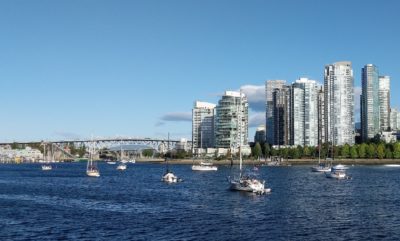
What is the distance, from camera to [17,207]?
2867 inches

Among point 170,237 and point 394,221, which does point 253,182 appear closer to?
point 394,221

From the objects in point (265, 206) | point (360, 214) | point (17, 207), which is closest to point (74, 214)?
point (17, 207)

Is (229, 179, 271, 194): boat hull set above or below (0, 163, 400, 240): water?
above

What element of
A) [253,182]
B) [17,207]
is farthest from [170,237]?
[253,182]

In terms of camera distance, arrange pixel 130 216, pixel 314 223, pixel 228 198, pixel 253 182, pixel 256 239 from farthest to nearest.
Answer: pixel 253 182 → pixel 228 198 → pixel 130 216 → pixel 314 223 → pixel 256 239

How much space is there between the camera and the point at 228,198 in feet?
274

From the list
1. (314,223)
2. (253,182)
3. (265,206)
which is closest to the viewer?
(314,223)

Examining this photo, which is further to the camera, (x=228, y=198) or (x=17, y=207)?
(x=228, y=198)

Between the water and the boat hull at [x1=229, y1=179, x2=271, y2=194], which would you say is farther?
the boat hull at [x1=229, y1=179, x2=271, y2=194]

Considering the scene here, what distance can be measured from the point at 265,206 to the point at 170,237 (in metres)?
26.4

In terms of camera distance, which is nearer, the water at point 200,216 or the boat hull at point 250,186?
the water at point 200,216

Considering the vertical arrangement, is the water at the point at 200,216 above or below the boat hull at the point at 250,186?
below

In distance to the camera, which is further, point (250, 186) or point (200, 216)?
point (250, 186)

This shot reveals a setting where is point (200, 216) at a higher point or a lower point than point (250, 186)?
lower
